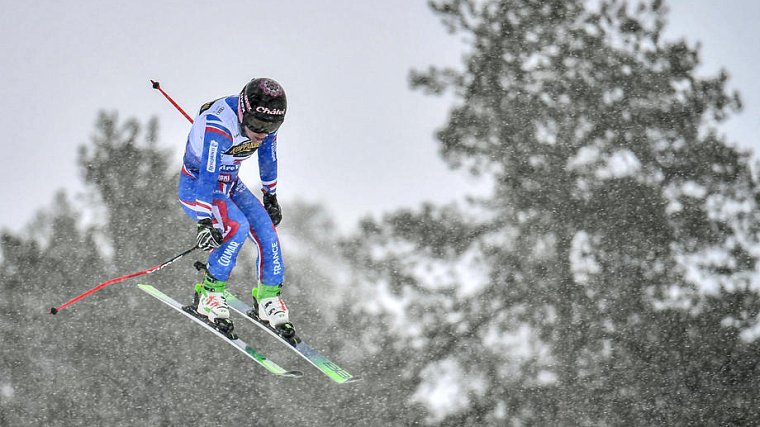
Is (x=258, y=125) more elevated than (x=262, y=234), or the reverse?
(x=258, y=125)

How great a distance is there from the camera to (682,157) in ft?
47.0

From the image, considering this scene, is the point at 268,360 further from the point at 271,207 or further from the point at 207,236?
the point at 207,236

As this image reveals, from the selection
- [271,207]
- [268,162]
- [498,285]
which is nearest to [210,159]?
[268,162]

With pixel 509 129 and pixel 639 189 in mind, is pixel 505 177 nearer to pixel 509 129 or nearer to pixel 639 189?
pixel 509 129

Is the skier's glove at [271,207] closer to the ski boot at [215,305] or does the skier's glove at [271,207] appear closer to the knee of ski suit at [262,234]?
the knee of ski suit at [262,234]

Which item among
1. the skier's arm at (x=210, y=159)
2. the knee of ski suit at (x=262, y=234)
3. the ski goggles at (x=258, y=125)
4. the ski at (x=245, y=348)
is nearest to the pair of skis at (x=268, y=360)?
the ski at (x=245, y=348)

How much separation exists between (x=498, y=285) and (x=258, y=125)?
32.6ft

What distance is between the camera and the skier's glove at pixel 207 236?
4.86m

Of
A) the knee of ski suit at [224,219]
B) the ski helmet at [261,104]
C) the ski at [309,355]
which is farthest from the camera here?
the ski at [309,355]

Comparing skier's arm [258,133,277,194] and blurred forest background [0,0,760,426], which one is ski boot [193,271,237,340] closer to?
skier's arm [258,133,277,194]

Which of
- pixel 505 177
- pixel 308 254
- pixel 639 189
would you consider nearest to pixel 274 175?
pixel 308 254

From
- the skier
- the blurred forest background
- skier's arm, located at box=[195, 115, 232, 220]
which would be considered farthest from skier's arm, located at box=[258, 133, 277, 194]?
the blurred forest background

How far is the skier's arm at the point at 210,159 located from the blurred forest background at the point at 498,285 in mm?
9044

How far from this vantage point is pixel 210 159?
16.1 ft
